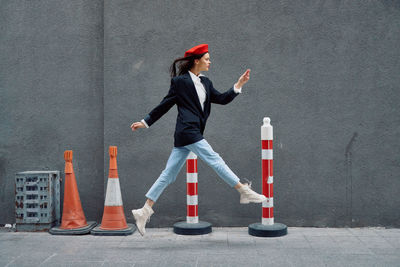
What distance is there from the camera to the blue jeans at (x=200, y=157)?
4.87m

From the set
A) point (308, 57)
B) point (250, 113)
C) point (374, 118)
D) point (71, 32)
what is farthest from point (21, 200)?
point (374, 118)

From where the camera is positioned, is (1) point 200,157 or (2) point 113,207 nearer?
(1) point 200,157

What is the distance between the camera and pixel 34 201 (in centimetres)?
582

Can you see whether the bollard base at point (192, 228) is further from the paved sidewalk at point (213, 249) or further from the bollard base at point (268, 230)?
the bollard base at point (268, 230)

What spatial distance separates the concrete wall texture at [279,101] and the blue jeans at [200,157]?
0.93 m

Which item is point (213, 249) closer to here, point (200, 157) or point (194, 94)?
point (200, 157)

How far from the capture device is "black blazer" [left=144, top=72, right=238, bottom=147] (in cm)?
490

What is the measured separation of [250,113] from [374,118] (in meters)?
1.55

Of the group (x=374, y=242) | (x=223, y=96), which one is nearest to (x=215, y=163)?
(x=223, y=96)

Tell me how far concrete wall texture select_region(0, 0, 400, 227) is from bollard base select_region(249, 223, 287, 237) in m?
0.47

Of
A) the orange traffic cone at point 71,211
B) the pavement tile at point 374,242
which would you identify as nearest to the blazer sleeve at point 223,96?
the orange traffic cone at point 71,211

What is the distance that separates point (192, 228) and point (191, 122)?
4.49 ft

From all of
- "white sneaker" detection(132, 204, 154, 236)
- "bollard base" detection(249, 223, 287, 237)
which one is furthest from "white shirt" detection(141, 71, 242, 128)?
"bollard base" detection(249, 223, 287, 237)

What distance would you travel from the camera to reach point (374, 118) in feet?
19.1
